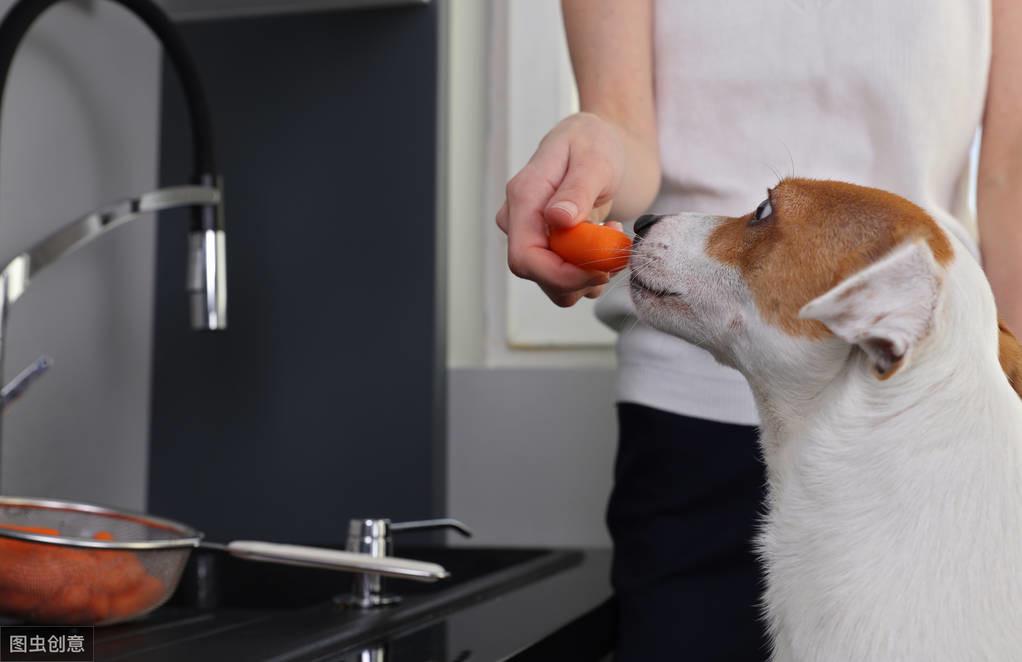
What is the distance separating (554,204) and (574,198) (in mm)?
19

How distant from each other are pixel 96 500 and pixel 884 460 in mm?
1198

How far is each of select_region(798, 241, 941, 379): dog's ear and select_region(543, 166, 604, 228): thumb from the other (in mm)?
182

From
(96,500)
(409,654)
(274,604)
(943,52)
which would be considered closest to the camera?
(409,654)

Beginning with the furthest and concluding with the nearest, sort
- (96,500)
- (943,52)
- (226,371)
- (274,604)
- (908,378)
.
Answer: (226,371), (96,500), (274,604), (943,52), (908,378)

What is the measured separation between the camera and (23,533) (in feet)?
2.63

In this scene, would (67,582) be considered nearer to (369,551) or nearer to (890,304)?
(369,551)

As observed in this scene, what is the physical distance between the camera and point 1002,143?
3.47 ft

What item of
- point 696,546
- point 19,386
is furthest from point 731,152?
point 19,386

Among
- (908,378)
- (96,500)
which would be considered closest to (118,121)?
(96,500)

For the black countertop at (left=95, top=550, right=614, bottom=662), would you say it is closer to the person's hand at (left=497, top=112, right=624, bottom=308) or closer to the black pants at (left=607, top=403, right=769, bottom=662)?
the black pants at (left=607, top=403, right=769, bottom=662)

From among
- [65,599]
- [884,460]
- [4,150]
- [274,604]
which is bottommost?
[274,604]

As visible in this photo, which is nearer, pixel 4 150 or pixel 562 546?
pixel 4 150

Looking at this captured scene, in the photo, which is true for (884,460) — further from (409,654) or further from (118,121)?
(118,121)

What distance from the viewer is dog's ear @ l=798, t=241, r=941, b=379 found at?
627 millimetres
